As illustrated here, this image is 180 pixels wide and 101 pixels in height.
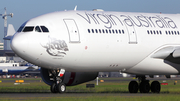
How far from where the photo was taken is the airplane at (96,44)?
21.8 m


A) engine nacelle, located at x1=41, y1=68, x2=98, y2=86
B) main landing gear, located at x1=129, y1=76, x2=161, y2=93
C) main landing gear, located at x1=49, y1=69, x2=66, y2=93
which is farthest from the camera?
main landing gear, located at x1=129, y1=76, x2=161, y2=93

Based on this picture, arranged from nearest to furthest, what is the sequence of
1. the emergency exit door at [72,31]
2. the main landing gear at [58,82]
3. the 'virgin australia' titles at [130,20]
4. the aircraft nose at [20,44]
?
the aircraft nose at [20,44] < the emergency exit door at [72,31] < the main landing gear at [58,82] < the 'virgin australia' titles at [130,20]

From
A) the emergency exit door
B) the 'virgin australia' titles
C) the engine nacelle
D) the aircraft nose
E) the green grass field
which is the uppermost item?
the 'virgin australia' titles

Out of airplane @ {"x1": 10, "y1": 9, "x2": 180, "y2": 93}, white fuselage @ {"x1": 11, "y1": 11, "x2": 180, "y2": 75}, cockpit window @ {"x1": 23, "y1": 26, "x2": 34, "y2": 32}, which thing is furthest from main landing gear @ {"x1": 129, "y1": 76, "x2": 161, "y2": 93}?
cockpit window @ {"x1": 23, "y1": 26, "x2": 34, "y2": 32}

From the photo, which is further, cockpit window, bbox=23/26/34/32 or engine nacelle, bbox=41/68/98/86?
engine nacelle, bbox=41/68/98/86

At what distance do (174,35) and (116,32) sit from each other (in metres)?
5.06

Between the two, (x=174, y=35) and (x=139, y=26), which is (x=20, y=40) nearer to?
(x=139, y=26)

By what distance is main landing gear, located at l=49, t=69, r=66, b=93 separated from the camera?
74.1 feet

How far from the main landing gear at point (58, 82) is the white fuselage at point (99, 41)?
56 cm

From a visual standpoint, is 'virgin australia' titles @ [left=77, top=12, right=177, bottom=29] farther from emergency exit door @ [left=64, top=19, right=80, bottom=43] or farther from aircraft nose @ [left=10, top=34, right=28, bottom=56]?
aircraft nose @ [left=10, top=34, right=28, bottom=56]

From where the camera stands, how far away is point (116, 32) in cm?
2425

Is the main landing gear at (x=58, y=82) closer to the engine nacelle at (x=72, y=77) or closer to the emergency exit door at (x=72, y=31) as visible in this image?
the engine nacelle at (x=72, y=77)

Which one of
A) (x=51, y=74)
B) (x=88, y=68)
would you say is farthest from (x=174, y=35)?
(x=51, y=74)
